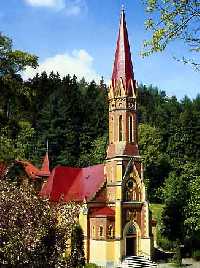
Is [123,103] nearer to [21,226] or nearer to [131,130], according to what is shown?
[131,130]

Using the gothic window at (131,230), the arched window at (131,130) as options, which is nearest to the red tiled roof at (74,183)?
the arched window at (131,130)

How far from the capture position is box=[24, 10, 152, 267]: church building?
4022 cm

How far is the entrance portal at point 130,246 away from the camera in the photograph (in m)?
40.9

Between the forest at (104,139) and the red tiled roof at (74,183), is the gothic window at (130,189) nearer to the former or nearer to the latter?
the red tiled roof at (74,183)

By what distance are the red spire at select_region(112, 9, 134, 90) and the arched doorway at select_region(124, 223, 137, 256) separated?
1256 cm

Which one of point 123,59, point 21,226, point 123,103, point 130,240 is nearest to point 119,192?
point 130,240

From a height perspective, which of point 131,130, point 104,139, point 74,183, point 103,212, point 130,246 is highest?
point 104,139

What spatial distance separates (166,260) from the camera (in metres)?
42.8

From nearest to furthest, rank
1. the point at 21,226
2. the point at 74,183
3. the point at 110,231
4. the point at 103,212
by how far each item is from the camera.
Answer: the point at 21,226, the point at 110,231, the point at 103,212, the point at 74,183

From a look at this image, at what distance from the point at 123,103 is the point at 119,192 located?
8022mm

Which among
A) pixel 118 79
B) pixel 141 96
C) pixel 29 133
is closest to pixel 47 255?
pixel 118 79

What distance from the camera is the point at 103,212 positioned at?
133 feet

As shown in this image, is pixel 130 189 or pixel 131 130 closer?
pixel 130 189

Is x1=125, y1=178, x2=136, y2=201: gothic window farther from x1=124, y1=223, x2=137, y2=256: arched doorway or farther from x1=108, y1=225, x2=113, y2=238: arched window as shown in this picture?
x1=108, y1=225, x2=113, y2=238: arched window
